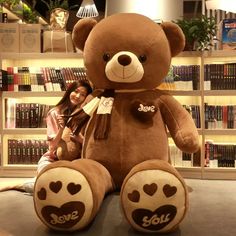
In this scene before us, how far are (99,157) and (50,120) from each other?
0.84 meters

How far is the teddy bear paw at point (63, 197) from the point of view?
65.7 inches

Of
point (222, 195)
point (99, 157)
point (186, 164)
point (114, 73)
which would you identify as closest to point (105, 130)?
point (99, 157)

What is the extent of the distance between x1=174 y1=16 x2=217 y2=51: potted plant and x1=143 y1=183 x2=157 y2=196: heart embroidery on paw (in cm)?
192

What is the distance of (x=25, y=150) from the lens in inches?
138

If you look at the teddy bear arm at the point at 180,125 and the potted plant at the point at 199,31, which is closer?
the teddy bear arm at the point at 180,125

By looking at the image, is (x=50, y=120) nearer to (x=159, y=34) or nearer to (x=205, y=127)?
(x=159, y=34)

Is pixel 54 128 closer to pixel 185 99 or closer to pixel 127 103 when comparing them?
pixel 127 103

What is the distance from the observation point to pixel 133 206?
1665mm

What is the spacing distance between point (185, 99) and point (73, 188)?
6.98ft

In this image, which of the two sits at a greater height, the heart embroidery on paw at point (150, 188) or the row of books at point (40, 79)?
the row of books at point (40, 79)

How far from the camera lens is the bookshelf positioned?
3.31m

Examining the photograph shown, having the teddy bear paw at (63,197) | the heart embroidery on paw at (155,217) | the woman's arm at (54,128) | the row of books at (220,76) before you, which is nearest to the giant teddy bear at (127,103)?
the teddy bear paw at (63,197)

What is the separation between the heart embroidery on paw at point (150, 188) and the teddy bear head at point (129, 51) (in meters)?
0.75

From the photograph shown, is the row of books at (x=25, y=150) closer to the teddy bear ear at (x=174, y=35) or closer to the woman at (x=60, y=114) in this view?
the woman at (x=60, y=114)
